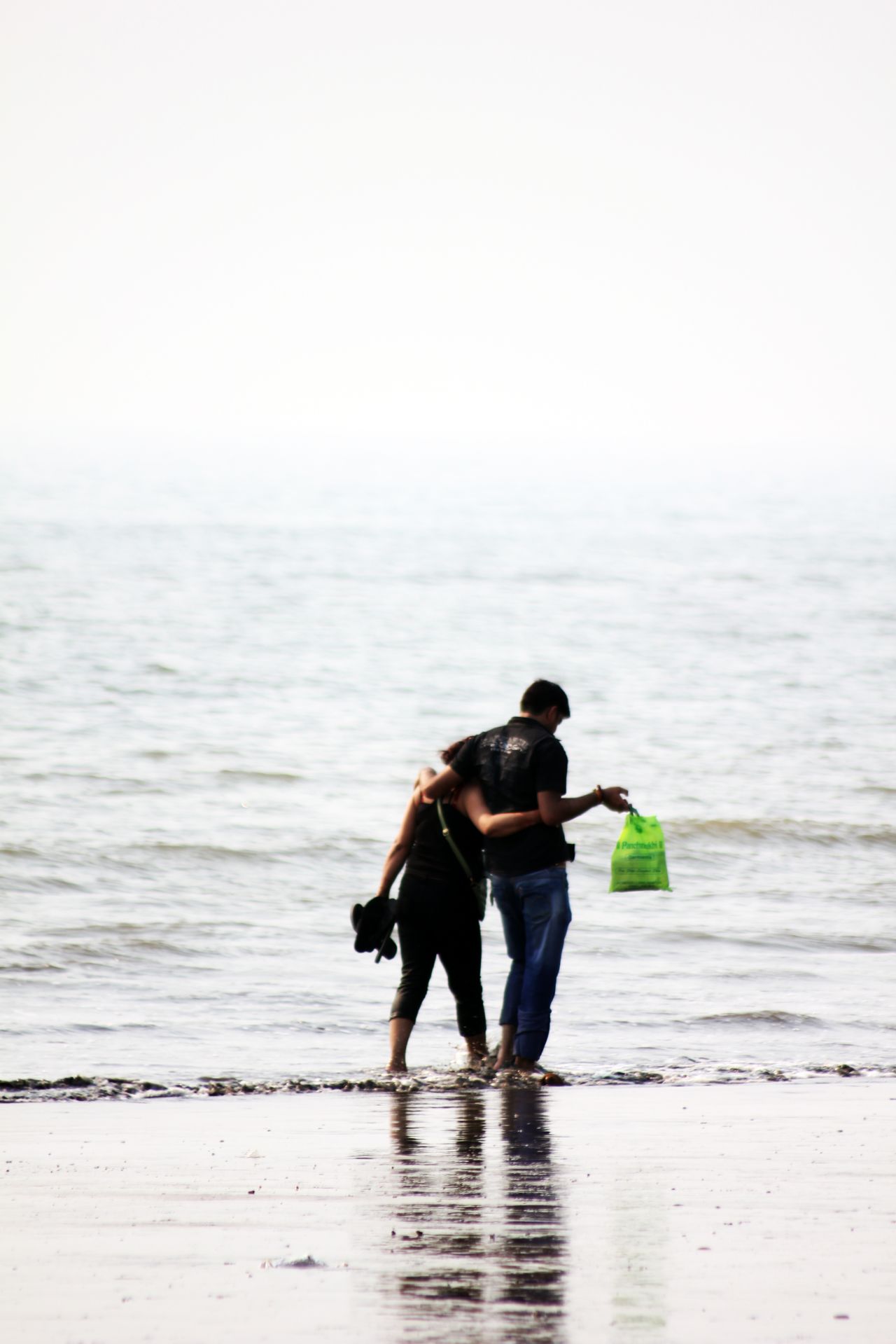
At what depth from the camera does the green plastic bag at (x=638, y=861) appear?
7324 millimetres

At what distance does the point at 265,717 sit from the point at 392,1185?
23079 mm

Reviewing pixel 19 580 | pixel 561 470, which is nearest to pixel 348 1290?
pixel 19 580

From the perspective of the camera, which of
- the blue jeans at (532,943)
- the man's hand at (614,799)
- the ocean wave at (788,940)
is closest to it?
the man's hand at (614,799)

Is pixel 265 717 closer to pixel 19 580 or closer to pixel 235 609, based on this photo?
pixel 235 609

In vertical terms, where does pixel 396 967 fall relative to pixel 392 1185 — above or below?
below

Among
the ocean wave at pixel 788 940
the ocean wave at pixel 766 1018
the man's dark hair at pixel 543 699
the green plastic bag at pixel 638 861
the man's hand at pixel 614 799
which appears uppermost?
the man's dark hair at pixel 543 699

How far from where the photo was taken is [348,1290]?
12.4ft

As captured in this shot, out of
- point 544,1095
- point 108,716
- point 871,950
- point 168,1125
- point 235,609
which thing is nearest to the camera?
point 168,1125

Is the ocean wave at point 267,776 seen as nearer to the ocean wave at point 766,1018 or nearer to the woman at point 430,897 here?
the ocean wave at point 766,1018

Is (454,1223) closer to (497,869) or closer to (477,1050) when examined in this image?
(497,869)

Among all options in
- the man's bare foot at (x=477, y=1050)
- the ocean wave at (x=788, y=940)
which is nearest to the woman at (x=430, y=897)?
the man's bare foot at (x=477, y=1050)

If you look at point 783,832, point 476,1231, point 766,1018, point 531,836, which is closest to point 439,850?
point 531,836

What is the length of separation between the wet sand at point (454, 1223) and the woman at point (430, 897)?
3.12ft

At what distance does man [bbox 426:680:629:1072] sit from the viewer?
6988mm
